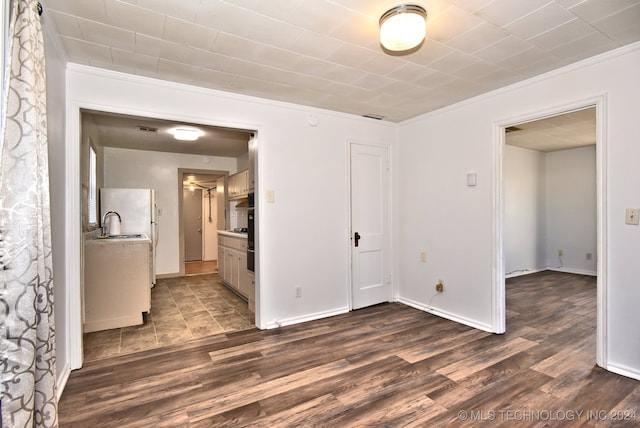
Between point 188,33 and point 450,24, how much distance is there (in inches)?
66.7

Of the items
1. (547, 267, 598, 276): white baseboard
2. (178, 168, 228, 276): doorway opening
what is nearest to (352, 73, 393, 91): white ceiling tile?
(547, 267, 598, 276): white baseboard

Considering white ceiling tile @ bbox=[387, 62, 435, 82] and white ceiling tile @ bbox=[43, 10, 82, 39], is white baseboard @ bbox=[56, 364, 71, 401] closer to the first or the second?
white ceiling tile @ bbox=[43, 10, 82, 39]

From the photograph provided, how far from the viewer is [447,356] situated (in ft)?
8.89

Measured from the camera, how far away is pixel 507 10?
1.92 meters

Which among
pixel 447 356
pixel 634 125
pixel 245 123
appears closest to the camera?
pixel 634 125

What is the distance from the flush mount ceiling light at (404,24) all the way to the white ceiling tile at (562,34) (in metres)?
0.91

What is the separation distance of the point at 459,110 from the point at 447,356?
249 cm

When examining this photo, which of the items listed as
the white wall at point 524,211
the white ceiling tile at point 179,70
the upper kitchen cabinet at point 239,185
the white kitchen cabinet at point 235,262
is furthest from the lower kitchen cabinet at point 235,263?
the white wall at point 524,211

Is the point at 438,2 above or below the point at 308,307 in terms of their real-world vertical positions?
above

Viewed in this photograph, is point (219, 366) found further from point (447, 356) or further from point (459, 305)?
point (459, 305)

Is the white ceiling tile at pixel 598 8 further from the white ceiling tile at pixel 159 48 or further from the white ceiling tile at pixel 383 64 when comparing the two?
the white ceiling tile at pixel 159 48

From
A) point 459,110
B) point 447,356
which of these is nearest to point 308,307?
point 447,356

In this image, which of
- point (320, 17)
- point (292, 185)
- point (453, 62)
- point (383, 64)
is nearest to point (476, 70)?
point (453, 62)

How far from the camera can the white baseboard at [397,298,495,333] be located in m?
3.31
